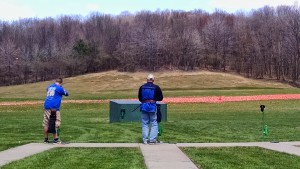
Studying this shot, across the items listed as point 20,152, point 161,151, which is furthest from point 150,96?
point 20,152

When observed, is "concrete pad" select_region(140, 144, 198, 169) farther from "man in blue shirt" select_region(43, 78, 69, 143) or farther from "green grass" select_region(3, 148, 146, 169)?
"man in blue shirt" select_region(43, 78, 69, 143)

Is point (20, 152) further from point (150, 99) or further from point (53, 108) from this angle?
point (150, 99)

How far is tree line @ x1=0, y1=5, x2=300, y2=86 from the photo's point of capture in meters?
109

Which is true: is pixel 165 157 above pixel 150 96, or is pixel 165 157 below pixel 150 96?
below

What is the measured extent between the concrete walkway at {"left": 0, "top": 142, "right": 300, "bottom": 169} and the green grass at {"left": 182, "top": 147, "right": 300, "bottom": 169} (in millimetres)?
307

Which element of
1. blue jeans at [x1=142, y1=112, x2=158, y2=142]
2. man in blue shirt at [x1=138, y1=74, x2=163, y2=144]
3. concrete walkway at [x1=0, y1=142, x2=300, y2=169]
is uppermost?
man in blue shirt at [x1=138, y1=74, x2=163, y2=144]

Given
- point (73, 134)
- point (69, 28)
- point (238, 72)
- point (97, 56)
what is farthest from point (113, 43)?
point (73, 134)

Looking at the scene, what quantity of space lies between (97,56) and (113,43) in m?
17.5

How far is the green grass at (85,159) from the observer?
920cm

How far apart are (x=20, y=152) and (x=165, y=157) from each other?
3.42 metres

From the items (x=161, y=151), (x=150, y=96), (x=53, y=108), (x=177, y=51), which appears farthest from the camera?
(x=177, y=51)

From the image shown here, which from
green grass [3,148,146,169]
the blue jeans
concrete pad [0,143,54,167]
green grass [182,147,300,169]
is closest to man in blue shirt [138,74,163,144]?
the blue jeans

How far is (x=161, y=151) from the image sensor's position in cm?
1159

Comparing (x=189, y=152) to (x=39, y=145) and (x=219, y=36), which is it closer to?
(x=39, y=145)
